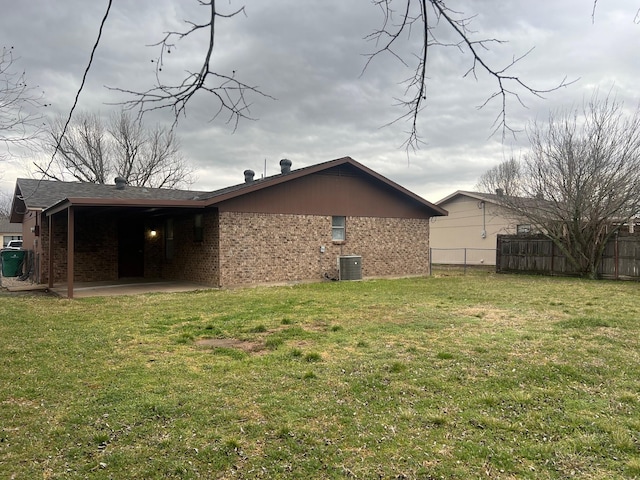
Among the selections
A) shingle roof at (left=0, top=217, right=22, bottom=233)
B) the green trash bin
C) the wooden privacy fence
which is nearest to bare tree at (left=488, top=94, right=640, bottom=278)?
the wooden privacy fence

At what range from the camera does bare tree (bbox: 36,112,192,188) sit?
93.8ft

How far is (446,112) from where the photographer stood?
3.57 meters

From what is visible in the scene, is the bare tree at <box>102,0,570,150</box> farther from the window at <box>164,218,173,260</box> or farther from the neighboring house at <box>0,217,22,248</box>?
the neighboring house at <box>0,217,22,248</box>

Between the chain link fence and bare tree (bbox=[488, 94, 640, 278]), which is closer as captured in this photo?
bare tree (bbox=[488, 94, 640, 278])

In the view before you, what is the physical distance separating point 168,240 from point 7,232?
116 ft

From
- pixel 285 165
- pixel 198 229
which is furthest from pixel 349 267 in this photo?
pixel 198 229

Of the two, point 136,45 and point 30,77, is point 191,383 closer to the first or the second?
point 136,45

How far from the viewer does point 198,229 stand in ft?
49.4

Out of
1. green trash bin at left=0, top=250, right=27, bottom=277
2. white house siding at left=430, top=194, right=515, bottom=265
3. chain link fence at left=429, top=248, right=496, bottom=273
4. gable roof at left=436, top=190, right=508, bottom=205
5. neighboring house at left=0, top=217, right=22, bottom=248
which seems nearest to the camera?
green trash bin at left=0, top=250, right=27, bottom=277

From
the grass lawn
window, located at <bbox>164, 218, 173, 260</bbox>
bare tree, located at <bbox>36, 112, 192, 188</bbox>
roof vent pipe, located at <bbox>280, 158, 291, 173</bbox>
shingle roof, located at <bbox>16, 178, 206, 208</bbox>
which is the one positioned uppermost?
bare tree, located at <bbox>36, 112, 192, 188</bbox>

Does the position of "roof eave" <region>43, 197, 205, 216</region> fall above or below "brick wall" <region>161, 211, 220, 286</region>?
above

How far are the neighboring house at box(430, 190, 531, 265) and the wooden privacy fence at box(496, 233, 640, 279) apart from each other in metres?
2.63

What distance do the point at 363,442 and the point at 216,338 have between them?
3.98 meters

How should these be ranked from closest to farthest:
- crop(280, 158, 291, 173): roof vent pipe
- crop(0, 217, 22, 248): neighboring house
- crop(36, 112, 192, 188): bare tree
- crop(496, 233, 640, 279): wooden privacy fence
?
crop(496, 233, 640, 279): wooden privacy fence, crop(280, 158, 291, 173): roof vent pipe, crop(36, 112, 192, 188): bare tree, crop(0, 217, 22, 248): neighboring house
